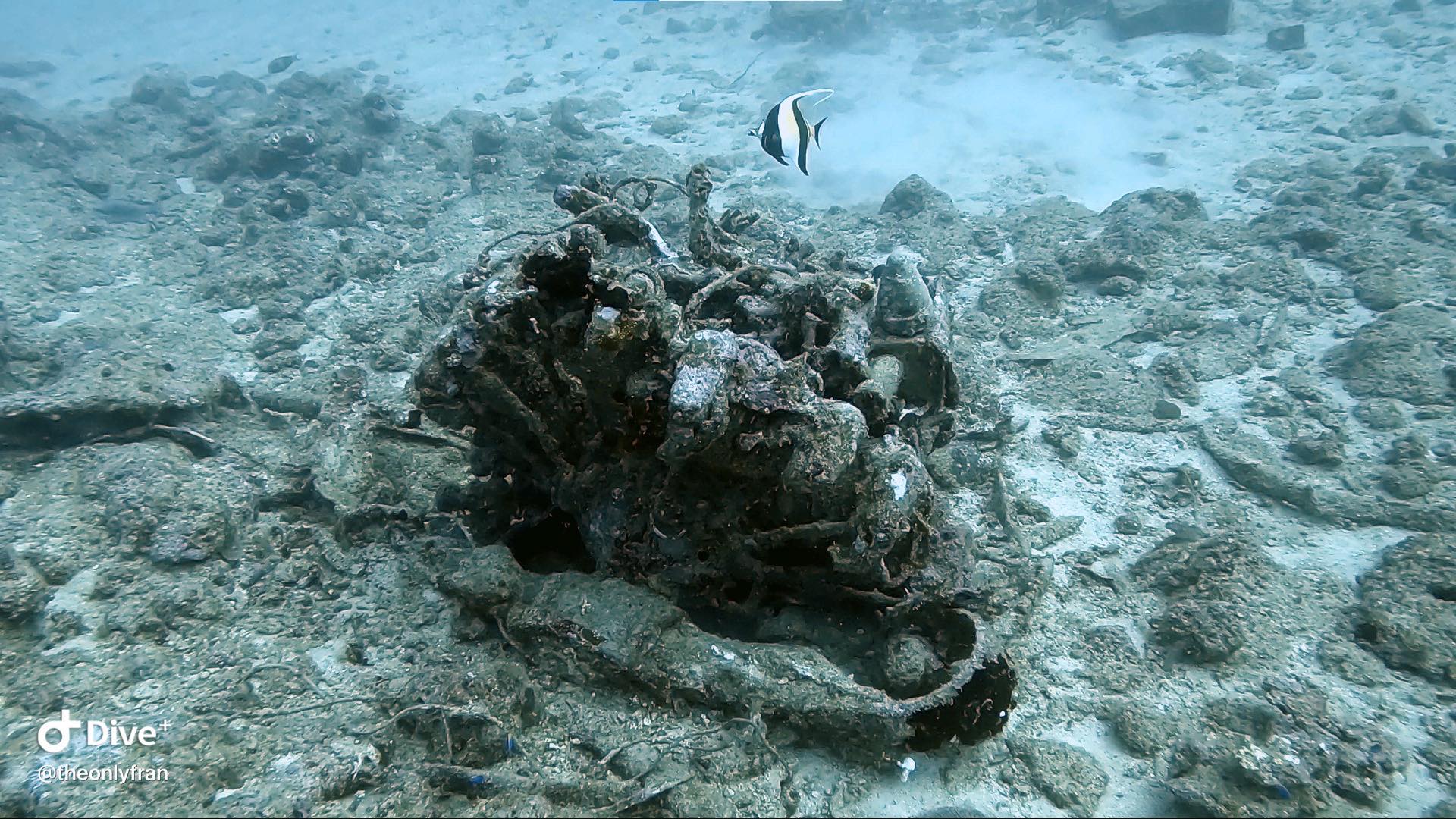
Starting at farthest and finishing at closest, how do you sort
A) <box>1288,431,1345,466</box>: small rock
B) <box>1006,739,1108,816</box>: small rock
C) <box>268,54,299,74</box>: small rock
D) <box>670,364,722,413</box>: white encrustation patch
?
<box>268,54,299,74</box>: small rock
<box>1288,431,1345,466</box>: small rock
<box>1006,739,1108,816</box>: small rock
<box>670,364,722,413</box>: white encrustation patch

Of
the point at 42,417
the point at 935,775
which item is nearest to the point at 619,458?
the point at 935,775

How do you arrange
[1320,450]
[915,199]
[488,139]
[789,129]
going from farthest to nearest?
[488,139] < [915,199] < [1320,450] < [789,129]

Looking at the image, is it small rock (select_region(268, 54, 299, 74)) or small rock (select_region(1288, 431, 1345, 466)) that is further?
small rock (select_region(268, 54, 299, 74))

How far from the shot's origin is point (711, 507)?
3.43m

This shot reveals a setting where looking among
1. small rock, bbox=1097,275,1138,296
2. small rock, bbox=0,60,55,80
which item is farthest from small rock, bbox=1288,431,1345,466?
small rock, bbox=0,60,55,80

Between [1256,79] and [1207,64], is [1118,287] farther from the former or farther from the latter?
[1207,64]

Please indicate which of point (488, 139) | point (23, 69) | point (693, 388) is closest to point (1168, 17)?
point (488, 139)

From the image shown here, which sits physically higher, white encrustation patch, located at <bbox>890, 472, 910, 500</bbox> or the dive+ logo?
white encrustation patch, located at <bbox>890, 472, 910, 500</bbox>

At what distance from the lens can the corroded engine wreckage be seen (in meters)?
3.03

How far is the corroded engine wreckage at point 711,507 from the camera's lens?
303cm

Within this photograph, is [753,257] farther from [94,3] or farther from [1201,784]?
[94,3]

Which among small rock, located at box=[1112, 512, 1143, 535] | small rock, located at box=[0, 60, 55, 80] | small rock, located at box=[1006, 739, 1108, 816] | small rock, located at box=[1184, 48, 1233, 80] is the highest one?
small rock, located at box=[0, 60, 55, 80]

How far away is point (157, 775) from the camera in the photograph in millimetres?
2887

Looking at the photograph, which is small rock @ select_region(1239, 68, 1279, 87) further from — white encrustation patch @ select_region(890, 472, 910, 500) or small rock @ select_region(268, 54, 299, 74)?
small rock @ select_region(268, 54, 299, 74)
